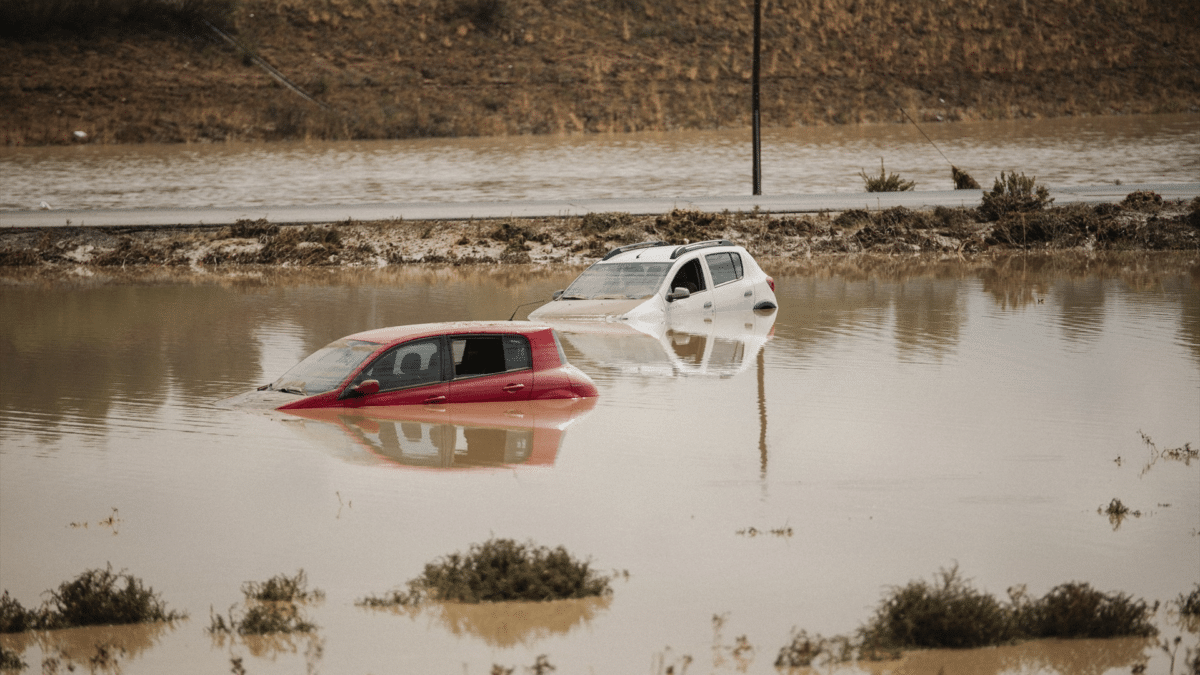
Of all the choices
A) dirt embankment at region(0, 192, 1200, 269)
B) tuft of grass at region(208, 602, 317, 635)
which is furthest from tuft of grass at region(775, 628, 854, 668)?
dirt embankment at region(0, 192, 1200, 269)

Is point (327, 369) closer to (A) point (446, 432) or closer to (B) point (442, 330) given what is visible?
(B) point (442, 330)

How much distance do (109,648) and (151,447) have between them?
18.7ft

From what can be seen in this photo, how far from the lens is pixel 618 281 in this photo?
20750 mm

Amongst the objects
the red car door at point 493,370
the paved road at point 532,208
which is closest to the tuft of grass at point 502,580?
the red car door at point 493,370

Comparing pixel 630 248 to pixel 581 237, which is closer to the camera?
pixel 630 248

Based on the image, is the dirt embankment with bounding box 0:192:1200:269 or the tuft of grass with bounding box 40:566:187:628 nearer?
the tuft of grass with bounding box 40:566:187:628

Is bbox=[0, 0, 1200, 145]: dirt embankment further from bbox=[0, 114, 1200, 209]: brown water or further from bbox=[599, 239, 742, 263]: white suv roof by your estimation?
bbox=[599, 239, 742, 263]: white suv roof

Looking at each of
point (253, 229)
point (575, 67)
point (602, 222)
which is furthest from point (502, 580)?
point (575, 67)

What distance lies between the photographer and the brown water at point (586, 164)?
4662 centimetres

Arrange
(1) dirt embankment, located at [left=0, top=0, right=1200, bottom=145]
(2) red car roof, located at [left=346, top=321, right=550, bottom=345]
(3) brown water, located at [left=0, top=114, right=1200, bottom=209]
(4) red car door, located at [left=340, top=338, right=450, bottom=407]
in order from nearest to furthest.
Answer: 1. (4) red car door, located at [left=340, top=338, right=450, bottom=407]
2. (2) red car roof, located at [left=346, top=321, right=550, bottom=345]
3. (3) brown water, located at [left=0, top=114, right=1200, bottom=209]
4. (1) dirt embankment, located at [left=0, top=0, right=1200, bottom=145]

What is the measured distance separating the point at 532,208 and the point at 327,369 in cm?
2289

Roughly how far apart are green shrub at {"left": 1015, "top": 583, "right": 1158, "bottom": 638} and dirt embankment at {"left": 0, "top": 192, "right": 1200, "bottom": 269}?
2424 cm

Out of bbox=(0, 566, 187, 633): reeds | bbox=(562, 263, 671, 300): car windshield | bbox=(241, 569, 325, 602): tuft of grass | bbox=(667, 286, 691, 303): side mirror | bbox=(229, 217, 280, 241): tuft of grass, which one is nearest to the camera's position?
bbox=(0, 566, 187, 633): reeds

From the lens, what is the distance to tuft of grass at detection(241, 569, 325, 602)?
8.20 m
